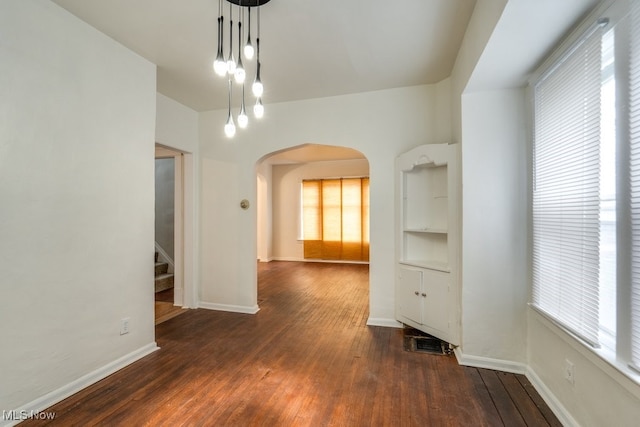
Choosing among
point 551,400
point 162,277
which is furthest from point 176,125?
point 551,400

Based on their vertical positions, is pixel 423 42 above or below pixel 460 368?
above

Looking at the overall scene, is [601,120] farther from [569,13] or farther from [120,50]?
[120,50]

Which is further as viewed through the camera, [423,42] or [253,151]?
[253,151]

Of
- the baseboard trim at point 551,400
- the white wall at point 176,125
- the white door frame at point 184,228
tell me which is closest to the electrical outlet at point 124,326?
the white door frame at point 184,228

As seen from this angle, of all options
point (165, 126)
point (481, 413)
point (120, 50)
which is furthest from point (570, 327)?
point (165, 126)

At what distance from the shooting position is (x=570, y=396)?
182 cm

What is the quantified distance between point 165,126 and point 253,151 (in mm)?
1142

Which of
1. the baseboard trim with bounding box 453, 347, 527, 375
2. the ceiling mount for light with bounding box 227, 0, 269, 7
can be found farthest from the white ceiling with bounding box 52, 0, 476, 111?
the baseboard trim with bounding box 453, 347, 527, 375

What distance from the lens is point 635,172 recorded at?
4.44 feet

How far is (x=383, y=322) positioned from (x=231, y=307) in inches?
84.6

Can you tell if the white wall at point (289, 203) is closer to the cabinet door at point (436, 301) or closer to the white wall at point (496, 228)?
the cabinet door at point (436, 301)

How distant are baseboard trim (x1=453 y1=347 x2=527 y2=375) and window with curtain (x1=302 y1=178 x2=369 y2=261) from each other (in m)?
4.99

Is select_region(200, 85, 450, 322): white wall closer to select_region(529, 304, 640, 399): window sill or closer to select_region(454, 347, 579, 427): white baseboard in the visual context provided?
select_region(454, 347, 579, 427): white baseboard

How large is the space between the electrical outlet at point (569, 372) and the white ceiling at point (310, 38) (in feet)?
8.44
